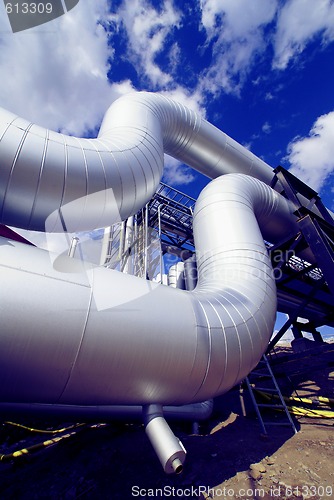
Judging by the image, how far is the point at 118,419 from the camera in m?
3.91

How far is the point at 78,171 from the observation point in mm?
2922

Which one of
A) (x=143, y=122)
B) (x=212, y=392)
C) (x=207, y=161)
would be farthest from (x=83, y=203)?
(x=207, y=161)

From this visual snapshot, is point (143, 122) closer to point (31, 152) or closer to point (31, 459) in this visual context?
point (31, 152)

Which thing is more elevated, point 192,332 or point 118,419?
point 192,332

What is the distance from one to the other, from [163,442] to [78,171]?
3.01 metres

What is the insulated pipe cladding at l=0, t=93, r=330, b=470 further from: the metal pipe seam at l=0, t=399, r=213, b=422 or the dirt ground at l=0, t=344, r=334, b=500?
the dirt ground at l=0, t=344, r=334, b=500

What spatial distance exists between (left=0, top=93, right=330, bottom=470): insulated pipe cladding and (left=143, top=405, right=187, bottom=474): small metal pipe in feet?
0.04

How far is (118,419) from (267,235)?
5.66 meters

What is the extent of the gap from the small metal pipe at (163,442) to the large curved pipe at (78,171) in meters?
2.46

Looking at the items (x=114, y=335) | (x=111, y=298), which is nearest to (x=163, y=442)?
(x=114, y=335)

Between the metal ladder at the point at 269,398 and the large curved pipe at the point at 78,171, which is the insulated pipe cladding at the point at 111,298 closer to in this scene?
the large curved pipe at the point at 78,171

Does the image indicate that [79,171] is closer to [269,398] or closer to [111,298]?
[111,298]

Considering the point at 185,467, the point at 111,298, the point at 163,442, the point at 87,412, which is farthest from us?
the point at 87,412

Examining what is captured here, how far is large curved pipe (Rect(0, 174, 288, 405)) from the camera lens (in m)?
1.75
